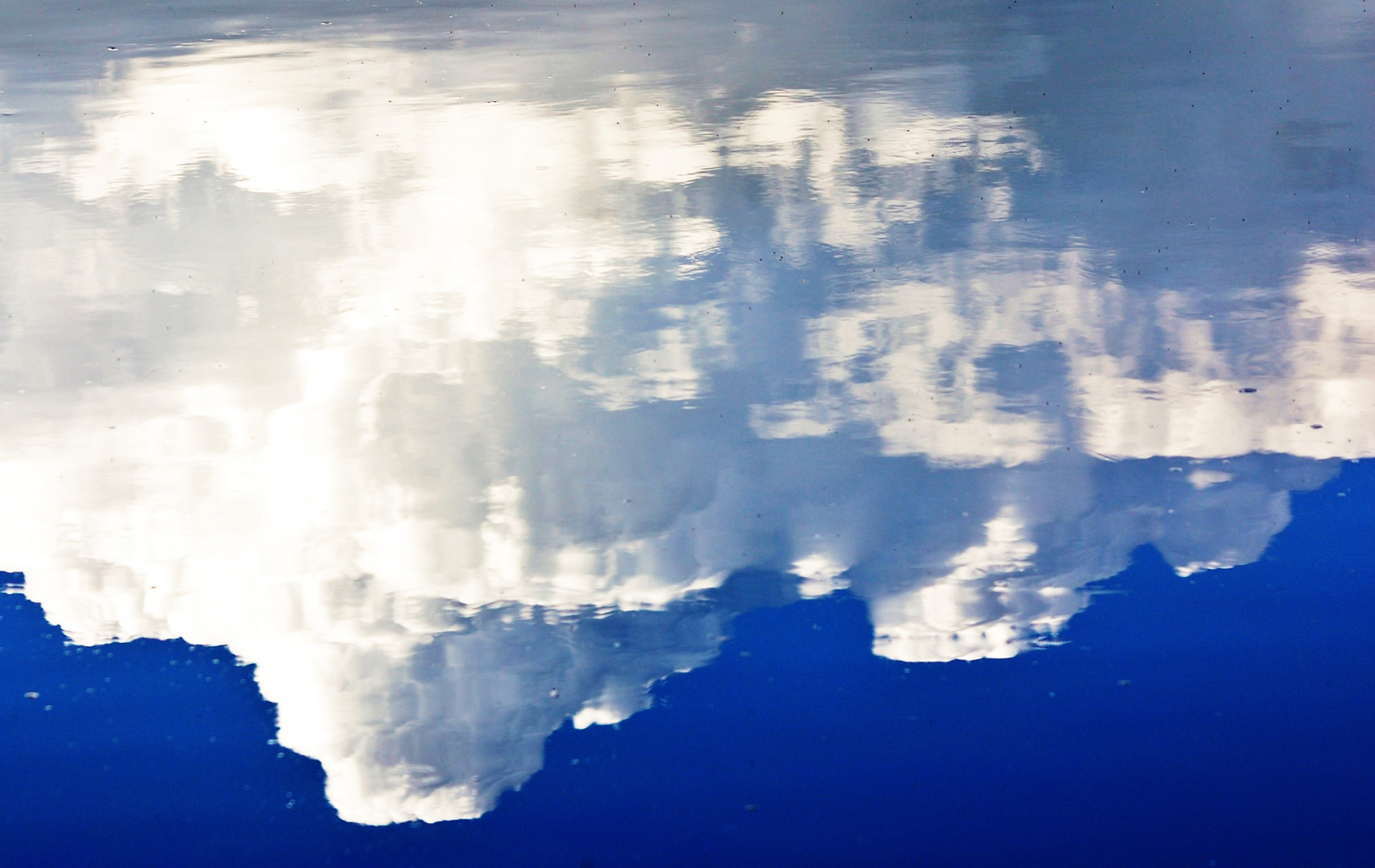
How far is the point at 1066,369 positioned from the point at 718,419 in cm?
91

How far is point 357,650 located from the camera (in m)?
2.38

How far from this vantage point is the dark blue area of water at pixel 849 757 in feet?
6.45

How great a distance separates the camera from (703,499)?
2756mm

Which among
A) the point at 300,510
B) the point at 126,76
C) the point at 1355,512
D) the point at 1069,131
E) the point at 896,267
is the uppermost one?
the point at 126,76

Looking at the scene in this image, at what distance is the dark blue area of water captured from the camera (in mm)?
1967

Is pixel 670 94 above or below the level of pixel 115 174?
above

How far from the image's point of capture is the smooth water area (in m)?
2.07

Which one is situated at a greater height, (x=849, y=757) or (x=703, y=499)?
(x=703, y=499)

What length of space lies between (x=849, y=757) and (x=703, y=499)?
0.80m

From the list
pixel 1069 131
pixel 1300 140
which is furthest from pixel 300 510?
pixel 1300 140

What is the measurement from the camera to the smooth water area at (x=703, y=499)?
2.07 meters

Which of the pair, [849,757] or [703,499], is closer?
[849,757]

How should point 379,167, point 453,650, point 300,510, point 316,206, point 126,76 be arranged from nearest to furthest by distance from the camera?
point 453,650 < point 300,510 < point 316,206 < point 379,167 < point 126,76

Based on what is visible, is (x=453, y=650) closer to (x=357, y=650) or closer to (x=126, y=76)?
(x=357, y=650)
